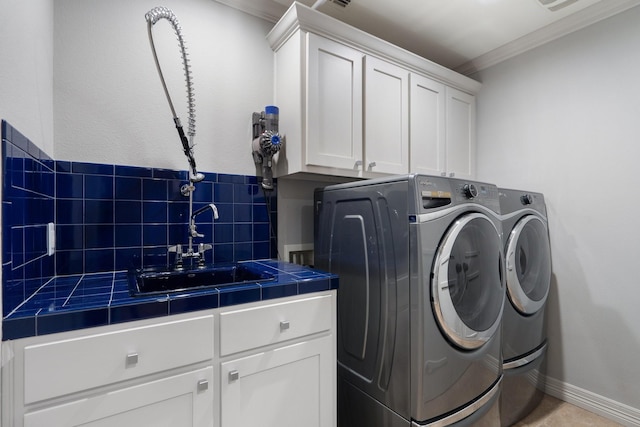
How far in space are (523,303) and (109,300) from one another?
2112mm

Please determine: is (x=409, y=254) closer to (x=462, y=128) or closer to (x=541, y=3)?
(x=462, y=128)

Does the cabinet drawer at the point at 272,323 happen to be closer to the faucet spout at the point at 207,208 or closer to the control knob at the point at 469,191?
the faucet spout at the point at 207,208

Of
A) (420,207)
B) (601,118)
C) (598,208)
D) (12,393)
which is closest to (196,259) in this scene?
(12,393)

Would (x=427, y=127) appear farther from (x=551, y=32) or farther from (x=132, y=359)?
(x=132, y=359)

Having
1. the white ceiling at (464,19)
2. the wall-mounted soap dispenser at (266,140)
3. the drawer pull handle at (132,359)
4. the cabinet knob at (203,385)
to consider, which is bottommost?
the cabinet knob at (203,385)

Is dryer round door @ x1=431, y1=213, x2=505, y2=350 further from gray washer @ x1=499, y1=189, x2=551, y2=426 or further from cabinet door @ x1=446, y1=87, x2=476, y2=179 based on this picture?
cabinet door @ x1=446, y1=87, x2=476, y2=179

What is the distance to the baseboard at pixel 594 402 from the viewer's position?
72.2 inches

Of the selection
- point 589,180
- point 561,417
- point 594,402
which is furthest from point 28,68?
point 594,402

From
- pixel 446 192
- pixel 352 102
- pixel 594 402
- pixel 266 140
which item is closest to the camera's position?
pixel 446 192

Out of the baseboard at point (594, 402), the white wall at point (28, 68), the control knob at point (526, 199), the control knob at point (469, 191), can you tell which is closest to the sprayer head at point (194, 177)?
the white wall at point (28, 68)

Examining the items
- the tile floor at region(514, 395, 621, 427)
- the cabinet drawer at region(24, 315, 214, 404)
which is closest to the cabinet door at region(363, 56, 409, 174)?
the cabinet drawer at region(24, 315, 214, 404)

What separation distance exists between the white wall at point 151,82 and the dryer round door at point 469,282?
1.25 meters

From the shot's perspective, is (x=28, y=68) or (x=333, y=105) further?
(x=333, y=105)

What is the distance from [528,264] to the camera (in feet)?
6.27
